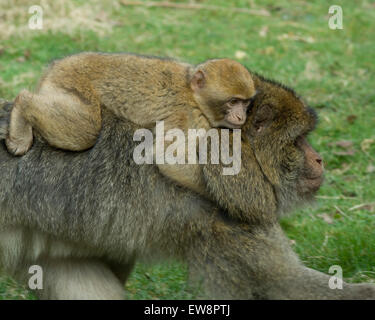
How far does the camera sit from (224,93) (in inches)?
199

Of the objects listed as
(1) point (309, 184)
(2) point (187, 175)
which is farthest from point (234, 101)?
(1) point (309, 184)

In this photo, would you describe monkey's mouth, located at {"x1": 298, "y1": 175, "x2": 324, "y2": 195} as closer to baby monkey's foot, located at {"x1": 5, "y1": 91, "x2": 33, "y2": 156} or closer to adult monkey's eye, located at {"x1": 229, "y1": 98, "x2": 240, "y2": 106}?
adult monkey's eye, located at {"x1": 229, "y1": 98, "x2": 240, "y2": 106}

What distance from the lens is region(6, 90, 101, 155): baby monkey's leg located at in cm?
471

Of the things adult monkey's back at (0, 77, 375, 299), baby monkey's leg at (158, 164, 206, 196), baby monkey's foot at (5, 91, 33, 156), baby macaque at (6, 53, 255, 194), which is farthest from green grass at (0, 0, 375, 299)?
baby monkey's foot at (5, 91, 33, 156)

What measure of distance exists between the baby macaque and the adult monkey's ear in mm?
78

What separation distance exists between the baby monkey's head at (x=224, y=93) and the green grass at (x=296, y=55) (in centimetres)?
153

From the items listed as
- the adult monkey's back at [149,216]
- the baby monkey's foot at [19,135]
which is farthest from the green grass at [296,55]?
the baby monkey's foot at [19,135]

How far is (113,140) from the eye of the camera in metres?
4.81

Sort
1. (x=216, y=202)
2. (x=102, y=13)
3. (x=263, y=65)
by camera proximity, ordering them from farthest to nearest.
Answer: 1. (x=102, y=13)
2. (x=263, y=65)
3. (x=216, y=202)

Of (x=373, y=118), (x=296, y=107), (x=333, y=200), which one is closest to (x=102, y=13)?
(x=373, y=118)

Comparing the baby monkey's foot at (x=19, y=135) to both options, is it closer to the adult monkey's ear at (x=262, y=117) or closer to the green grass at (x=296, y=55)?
the adult monkey's ear at (x=262, y=117)

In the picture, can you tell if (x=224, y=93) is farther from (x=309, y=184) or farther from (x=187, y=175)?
(x=309, y=184)

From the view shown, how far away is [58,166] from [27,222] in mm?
387
